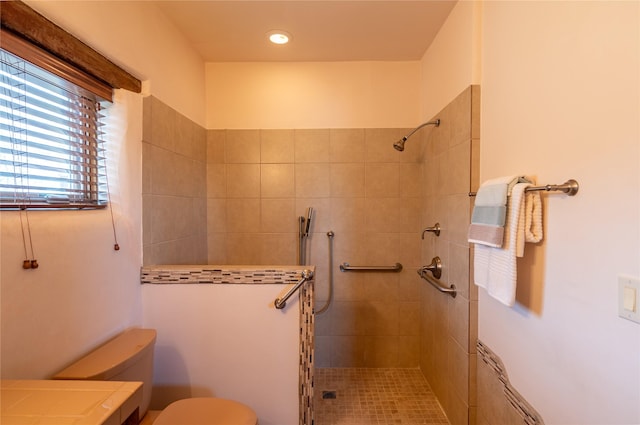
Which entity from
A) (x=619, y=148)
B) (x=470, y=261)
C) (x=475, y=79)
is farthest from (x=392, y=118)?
(x=619, y=148)

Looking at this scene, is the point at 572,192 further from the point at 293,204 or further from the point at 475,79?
the point at 293,204

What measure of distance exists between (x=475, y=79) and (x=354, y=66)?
108 centimetres

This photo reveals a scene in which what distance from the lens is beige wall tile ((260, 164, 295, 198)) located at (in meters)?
2.27

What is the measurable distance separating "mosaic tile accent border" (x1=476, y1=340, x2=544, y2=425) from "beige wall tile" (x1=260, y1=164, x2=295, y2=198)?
64.1 inches

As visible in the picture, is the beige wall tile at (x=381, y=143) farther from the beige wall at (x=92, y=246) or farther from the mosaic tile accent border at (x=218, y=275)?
the beige wall at (x=92, y=246)

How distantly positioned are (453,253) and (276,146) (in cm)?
155

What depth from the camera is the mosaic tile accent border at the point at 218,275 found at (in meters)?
1.46

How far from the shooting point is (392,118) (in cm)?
224

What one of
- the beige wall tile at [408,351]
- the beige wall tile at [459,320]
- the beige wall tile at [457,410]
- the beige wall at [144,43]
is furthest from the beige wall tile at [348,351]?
the beige wall at [144,43]

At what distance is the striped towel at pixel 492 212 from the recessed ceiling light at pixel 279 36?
5.34 ft

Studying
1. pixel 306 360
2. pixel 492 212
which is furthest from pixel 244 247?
pixel 492 212

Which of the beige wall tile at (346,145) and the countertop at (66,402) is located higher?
the beige wall tile at (346,145)

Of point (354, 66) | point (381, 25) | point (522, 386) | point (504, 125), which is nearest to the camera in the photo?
point (522, 386)

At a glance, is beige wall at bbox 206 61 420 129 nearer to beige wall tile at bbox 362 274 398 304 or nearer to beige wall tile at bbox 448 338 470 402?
beige wall tile at bbox 362 274 398 304
